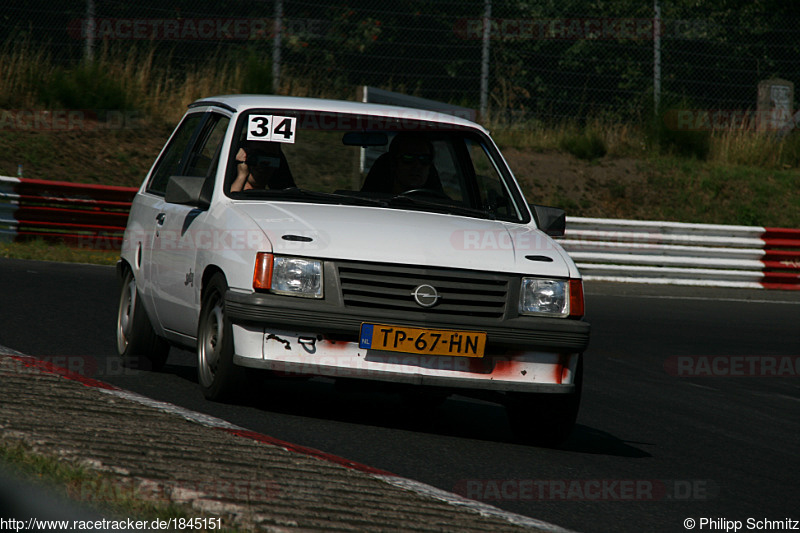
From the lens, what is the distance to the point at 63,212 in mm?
18344

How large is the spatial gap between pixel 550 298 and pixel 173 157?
3.11 meters

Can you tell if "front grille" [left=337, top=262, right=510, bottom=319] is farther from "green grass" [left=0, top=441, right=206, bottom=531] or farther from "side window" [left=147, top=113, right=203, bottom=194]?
"side window" [left=147, top=113, right=203, bottom=194]

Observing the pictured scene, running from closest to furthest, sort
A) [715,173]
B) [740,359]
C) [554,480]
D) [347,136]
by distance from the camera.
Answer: [554,480]
[347,136]
[740,359]
[715,173]

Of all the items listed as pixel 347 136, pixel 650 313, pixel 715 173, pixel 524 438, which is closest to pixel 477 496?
pixel 524 438

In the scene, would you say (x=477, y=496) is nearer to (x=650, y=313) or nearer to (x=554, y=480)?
(x=554, y=480)

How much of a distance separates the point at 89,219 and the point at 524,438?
12530 mm

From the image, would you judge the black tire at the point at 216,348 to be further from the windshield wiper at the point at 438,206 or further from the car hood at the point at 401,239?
the windshield wiper at the point at 438,206

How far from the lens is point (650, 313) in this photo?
16.2 meters

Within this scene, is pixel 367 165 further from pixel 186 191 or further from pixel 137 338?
pixel 137 338
